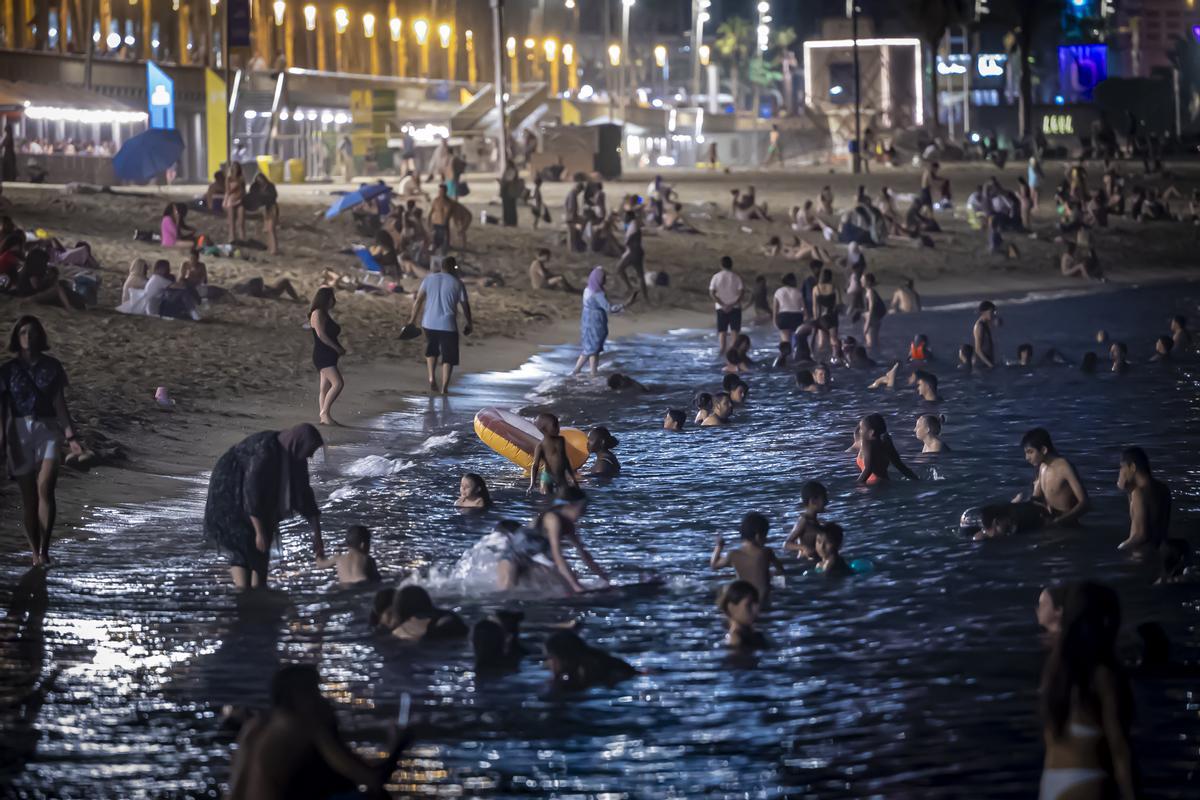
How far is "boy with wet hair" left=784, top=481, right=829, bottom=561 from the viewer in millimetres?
12180

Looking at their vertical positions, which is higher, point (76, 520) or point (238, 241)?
point (238, 241)

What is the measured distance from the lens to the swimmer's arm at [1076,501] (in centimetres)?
1287

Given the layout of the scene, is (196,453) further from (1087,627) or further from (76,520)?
(1087,627)

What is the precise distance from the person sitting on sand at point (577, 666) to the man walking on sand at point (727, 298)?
51.2ft

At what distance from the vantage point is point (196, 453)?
54.0ft

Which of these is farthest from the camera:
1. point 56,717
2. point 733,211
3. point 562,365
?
point 733,211

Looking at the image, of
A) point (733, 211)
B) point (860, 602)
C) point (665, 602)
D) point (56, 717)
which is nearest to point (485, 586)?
point (665, 602)

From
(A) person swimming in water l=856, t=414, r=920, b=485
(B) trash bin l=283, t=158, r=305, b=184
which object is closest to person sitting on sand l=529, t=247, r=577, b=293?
(A) person swimming in water l=856, t=414, r=920, b=485

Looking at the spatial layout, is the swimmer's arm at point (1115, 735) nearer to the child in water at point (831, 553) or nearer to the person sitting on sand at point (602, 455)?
the child in water at point (831, 553)

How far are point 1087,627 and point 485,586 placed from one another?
20.4 feet

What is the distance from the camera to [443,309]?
65.6ft

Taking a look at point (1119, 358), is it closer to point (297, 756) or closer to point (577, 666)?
Result: point (577, 666)

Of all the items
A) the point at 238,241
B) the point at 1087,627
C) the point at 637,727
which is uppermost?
the point at 238,241

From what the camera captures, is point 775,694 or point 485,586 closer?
point 775,694
